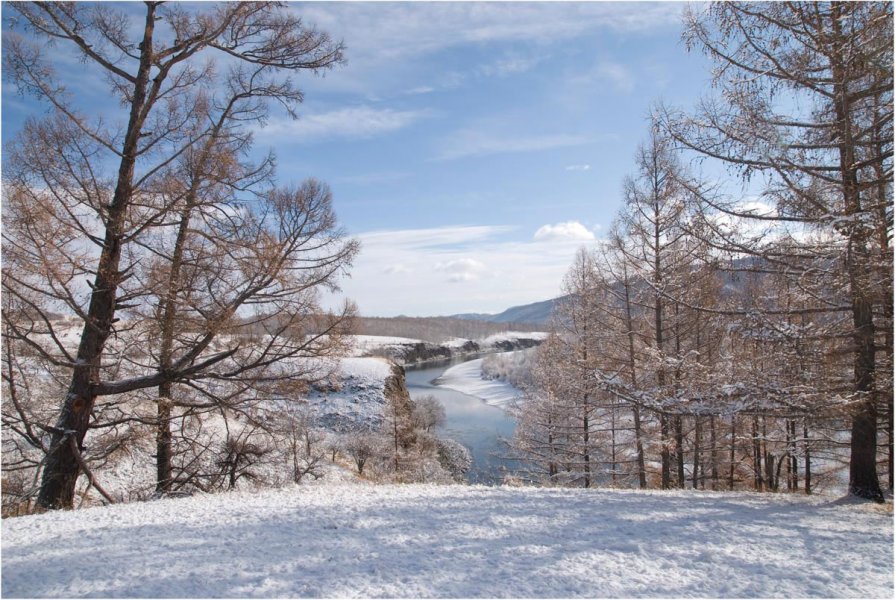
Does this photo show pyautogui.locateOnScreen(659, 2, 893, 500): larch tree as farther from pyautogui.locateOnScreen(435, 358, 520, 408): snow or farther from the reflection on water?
pyautogui.locateOnScreen(435, 358, 520, 408): snow

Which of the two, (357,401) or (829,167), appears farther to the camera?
(357,401)

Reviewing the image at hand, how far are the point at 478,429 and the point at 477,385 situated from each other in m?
→ 25.6

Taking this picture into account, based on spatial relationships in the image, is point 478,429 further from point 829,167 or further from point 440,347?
point 440,347

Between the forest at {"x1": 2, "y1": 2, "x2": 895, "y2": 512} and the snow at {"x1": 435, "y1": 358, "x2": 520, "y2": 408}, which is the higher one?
the forest at {"x1": 2, "y1": 2, "x2": 895, "y2": 512}

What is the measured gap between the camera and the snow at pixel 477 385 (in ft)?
163

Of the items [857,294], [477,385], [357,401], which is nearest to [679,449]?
[857,294]

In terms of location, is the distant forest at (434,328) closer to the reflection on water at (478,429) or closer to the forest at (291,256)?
the reflection on water at (478,429)

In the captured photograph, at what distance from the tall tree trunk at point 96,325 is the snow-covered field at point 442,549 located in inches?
75.4

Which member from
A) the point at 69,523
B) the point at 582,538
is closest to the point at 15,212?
the point at 69,523

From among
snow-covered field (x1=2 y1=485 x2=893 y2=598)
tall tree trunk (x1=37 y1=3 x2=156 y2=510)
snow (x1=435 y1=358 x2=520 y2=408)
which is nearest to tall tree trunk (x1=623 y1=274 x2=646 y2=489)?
snow-covered field (x1=2 y1=485 x2=893 y2=598)

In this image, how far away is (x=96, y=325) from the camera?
273 inches

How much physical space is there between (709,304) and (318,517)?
8.91 metres

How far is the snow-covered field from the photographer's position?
346cm

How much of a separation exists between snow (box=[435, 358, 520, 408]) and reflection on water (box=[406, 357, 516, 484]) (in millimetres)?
1288
